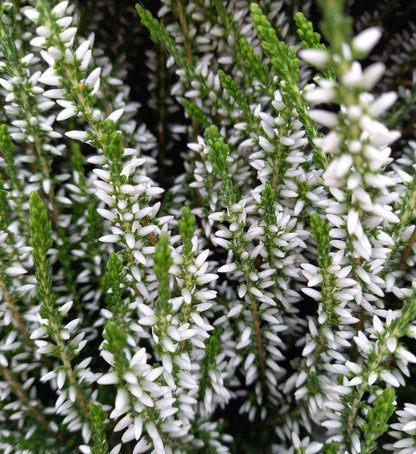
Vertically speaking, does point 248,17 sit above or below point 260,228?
above

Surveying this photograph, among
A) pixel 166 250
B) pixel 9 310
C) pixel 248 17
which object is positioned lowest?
pixel 9 310

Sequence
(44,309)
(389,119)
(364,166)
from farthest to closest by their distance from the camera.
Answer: (389,119) < (44,309) < (364,166)

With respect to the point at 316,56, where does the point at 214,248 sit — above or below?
below

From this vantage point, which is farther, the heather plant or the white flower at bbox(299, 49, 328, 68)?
the heather plant

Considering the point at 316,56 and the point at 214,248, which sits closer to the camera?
the point at 316,56

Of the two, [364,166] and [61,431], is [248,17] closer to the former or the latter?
[364,166]

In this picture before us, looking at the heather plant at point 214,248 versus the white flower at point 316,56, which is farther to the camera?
the heather plant at point 214,248

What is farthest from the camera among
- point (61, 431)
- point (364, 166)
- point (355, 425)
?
point (61, 431)

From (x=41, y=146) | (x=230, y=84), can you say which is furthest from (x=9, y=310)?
(x=230, y=84)
